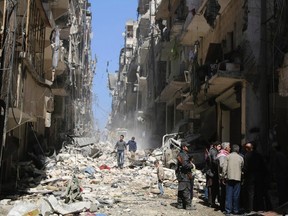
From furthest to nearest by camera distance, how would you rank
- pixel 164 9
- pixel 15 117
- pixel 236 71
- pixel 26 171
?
pixel 164 9 < pixel 26 171 < pixel 236 71 < pixel 15 117

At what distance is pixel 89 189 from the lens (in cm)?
1401

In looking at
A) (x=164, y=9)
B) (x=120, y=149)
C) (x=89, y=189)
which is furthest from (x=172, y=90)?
(x=89, y=189)

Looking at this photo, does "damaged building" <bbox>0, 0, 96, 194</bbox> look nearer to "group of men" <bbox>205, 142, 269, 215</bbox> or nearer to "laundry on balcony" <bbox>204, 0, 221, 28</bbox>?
"group of men" <bbox>205, 142, 269, 215</bbox>

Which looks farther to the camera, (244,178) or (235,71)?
(235,71)

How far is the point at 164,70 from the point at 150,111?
5.61 metres

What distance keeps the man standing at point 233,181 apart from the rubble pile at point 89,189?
169 cm

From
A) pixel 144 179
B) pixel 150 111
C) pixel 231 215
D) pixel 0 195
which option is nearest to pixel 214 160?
pixel 231 215

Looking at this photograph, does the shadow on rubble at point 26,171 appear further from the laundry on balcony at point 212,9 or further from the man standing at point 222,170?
the laundry on balcony at point 212,9

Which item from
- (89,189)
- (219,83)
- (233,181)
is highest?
(219,83)

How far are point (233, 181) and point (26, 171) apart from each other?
8995 millimetres

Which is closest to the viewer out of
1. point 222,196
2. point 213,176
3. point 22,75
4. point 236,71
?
point 222,196

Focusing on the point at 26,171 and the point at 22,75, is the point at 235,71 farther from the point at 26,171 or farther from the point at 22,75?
the point at 26,171

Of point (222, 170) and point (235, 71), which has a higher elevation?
point (235, 71)

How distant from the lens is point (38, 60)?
1462 cm
